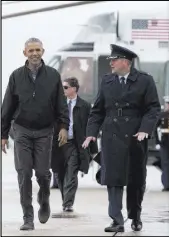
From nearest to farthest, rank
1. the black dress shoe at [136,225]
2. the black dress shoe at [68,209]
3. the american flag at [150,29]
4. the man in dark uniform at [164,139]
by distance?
the black dress shoe at [136,225], the black dress shoe at [68,209], the man in dark uniform at [164,139], the american flag at [150,29]

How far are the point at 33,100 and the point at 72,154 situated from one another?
8.18ft

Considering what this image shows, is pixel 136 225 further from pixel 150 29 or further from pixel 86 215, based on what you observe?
pixel 150 29

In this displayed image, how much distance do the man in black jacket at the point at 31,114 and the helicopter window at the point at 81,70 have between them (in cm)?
937

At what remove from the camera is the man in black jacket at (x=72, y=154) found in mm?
11867

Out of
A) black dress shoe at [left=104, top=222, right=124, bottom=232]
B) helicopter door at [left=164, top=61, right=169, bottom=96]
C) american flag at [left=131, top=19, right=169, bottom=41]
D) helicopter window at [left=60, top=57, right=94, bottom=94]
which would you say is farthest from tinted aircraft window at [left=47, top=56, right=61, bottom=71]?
black dress shoe at [left=104, top=222, right=124, bottom=232]

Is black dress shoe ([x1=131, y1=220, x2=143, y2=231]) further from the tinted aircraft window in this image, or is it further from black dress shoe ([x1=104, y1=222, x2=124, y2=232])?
the tinted aircraft window

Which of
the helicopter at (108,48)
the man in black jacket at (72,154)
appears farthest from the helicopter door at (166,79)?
the man in black jacket at (72,154)

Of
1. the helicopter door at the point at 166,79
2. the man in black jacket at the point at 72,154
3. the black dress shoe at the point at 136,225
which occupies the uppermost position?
the helicopter door at the point at 166,79

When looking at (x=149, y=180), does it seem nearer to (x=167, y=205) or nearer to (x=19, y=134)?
(x=167, y=205)

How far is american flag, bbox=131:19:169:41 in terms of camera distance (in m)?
19.3

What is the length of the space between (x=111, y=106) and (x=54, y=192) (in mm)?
5799

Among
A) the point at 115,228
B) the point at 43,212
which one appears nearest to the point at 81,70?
the point at 43,212

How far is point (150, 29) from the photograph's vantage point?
764 inches

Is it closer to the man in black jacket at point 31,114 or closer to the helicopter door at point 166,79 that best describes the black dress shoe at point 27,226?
the man in black jacket at point 31,114
